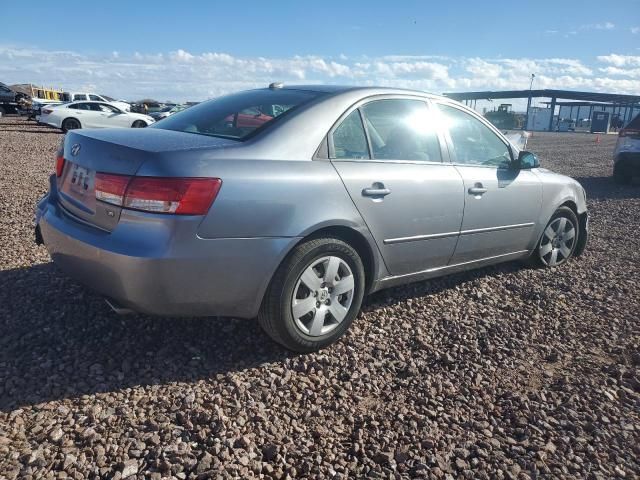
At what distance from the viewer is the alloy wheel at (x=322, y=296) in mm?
3082

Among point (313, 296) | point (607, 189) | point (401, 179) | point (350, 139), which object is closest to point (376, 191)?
point (401, 179)

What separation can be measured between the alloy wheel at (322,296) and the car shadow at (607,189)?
8.39 meters

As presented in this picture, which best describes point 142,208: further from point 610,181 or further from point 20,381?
point 610,181

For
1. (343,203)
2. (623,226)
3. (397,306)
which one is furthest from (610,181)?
(343,203)

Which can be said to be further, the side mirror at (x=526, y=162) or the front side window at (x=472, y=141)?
the side mirror at (x=526, y=162)

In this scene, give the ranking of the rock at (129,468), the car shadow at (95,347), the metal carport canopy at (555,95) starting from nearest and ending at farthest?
the rock at (129,468), the car shadow at (95,347), the metal carport canopy at (555,95)

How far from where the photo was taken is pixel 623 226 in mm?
7496

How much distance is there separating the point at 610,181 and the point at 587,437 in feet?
Answer: 38.7

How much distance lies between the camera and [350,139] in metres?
3.34

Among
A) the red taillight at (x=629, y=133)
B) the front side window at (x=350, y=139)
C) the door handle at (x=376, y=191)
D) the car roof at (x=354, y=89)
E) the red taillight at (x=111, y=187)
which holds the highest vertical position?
the car roof at (x=354, y=89)

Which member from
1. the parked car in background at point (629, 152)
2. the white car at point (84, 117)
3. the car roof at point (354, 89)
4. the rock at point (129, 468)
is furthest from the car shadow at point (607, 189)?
the white car at point (84, 117)

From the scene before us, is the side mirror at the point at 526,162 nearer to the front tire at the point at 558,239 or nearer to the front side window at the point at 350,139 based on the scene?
the front tire at the point at 558,239

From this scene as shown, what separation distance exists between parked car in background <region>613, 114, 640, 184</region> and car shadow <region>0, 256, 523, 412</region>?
32.1 feet

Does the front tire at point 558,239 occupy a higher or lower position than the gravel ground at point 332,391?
higher
